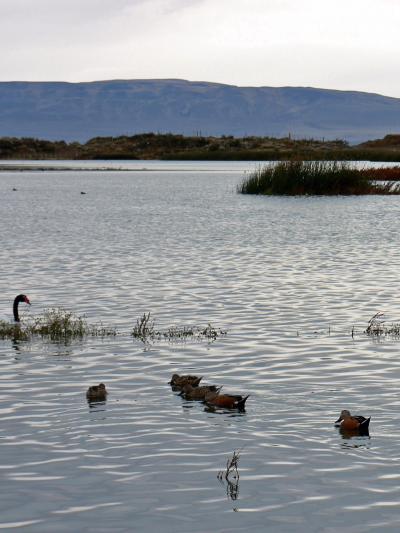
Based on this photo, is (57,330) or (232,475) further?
(57,330)

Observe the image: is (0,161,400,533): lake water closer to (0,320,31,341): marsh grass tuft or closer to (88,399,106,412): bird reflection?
(88,399,106,412): bird reflection

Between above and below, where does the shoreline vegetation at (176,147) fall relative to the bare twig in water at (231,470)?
above

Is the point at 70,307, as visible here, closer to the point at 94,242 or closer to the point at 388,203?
the point at 94,242

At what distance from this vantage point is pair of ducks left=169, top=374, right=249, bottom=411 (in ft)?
44.8

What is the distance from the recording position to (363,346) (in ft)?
60.1

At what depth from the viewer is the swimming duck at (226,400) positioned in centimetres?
1359

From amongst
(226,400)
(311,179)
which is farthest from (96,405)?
(311,179)

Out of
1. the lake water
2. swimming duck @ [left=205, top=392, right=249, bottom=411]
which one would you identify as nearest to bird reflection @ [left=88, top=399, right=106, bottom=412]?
the lake water

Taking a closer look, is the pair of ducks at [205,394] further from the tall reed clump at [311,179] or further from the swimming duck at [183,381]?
the tall reed clump at [311,179]

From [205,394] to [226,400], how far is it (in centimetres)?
47

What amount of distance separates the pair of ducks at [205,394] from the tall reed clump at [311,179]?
159 ft

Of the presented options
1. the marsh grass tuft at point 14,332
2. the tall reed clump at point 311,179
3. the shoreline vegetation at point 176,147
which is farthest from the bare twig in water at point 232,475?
the shoreline vegetation at point 176,147

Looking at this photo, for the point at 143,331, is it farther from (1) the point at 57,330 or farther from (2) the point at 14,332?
(2) the point at 14,332

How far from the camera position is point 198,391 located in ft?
46.1
